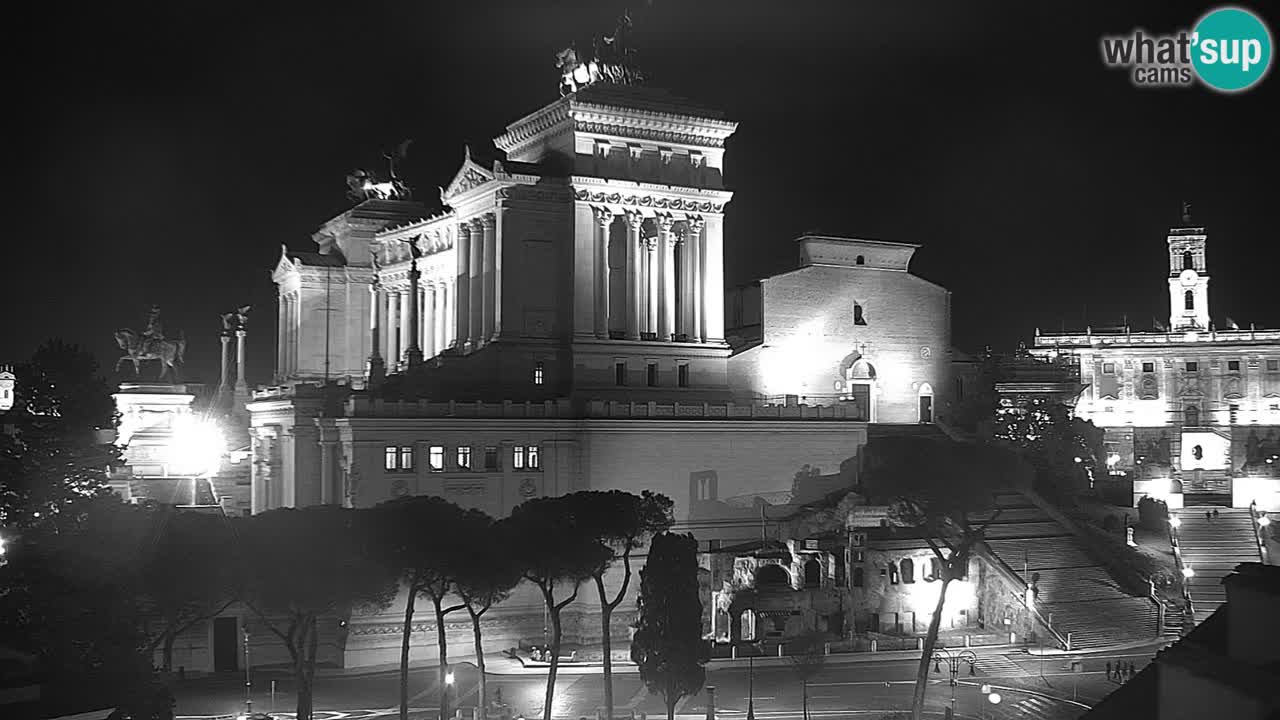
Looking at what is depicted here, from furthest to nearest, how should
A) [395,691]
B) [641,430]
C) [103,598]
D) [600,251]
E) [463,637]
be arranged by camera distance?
[600,251] → [641,430] → [463,637] → [395,691] → [103,598]

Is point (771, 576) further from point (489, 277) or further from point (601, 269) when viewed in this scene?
point (489, 277)

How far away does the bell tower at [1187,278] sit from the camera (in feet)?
392

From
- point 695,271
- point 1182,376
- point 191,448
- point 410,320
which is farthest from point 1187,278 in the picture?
point 191,448

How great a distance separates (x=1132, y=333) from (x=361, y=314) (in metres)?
71.5

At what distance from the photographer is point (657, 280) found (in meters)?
77.7

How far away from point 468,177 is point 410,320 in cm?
1462

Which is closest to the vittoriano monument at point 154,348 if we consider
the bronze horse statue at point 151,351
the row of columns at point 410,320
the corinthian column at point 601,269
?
the bronze horse statue at point 151,351

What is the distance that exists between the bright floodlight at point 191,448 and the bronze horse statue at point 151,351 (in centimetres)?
347

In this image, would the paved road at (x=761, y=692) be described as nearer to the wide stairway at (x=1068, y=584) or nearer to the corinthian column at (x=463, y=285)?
the wide stairway at (x=1068, y=584)

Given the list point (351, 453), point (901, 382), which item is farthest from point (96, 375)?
point (901, 382)

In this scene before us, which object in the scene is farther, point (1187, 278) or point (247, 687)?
point (1187, 278)

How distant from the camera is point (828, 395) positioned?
8300 centimetres

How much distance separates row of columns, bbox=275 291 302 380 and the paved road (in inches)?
1693

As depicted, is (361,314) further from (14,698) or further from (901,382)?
(14,698)
